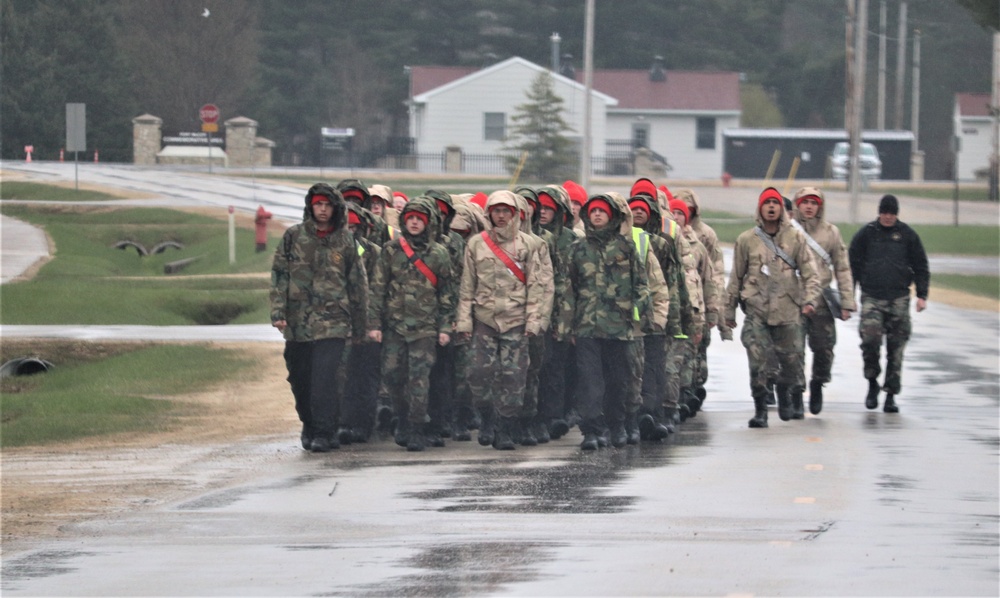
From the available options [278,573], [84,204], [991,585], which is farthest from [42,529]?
[84,204]

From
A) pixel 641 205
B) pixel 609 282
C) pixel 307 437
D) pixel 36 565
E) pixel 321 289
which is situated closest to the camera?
pixel 36 565

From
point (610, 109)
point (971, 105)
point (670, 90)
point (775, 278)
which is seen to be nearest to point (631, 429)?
point (775, 278)

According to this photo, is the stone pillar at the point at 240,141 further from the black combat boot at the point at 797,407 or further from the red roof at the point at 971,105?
the black combat boot at the point at 797,407

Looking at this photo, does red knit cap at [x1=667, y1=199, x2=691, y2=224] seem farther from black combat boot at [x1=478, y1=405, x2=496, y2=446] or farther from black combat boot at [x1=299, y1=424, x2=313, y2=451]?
black combat boot at [x1=299, y1=424, x2=313, y2=451]

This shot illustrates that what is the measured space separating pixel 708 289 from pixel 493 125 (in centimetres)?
5457

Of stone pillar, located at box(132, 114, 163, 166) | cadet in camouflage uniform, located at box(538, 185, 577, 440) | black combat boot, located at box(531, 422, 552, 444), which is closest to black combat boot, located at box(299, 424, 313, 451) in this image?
black combat boot, located at box(531, 422, 552, 444)

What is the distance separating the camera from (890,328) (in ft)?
48.2

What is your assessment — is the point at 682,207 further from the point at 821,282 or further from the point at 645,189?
the point at 821,282

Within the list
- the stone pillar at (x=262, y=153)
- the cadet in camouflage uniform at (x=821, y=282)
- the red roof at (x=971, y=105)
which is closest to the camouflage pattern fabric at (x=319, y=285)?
the cadet in camouflage uniform at (x=821, y=282)

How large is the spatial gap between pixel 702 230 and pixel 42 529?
7013 millimetres

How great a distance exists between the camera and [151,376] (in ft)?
56.9

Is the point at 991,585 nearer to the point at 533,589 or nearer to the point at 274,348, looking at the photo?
the point at 533,589

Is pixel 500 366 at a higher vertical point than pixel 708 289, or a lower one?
lower

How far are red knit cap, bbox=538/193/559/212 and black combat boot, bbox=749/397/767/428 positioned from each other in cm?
241
